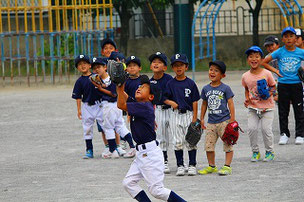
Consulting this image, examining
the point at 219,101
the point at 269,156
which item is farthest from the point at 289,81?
the point at 219,101

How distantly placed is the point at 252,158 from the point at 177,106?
151 centimetres

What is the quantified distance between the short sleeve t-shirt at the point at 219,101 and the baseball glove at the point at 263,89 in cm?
87

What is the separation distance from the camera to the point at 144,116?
8.01 metres

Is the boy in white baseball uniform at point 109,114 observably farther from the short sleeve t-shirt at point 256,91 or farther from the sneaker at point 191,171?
the short sleeve t-shirt at point 256,91

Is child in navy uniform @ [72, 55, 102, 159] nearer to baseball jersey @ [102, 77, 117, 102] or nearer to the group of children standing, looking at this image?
the group of children standing

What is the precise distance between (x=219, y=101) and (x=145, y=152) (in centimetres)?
255

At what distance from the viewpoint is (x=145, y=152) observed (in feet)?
26.0

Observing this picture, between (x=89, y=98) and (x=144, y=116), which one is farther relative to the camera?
(x=89, y=98)

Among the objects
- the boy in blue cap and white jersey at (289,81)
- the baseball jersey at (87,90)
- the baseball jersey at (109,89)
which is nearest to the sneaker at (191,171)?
the baseball jersey at (109,89)

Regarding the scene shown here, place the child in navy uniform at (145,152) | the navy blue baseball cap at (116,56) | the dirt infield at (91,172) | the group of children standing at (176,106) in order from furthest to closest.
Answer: the navy blue baseball cap at (116,56) → the dirt infield at (91,172) → the group of children standing at (176,106) → the child in navy uniform at (145,152)

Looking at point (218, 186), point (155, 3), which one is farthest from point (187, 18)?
point (218, 186)

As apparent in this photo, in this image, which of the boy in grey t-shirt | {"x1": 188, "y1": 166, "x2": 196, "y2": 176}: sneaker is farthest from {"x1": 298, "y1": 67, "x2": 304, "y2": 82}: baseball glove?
{"x1": 188, "y1": 166, "x2": 196, "y2": 176}: sneaker

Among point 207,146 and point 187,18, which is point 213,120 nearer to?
point 207,146

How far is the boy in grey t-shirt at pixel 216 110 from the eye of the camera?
10.2 metres
